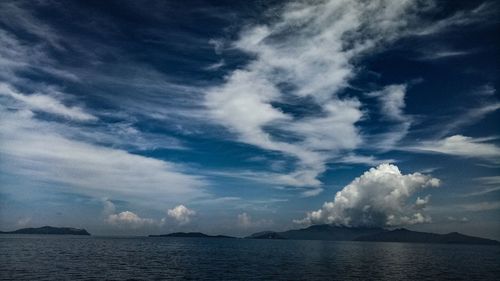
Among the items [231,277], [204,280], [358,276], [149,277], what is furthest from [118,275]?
[358,276]

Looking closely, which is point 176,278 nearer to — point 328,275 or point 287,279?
point 287,279

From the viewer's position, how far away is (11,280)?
3063 inches

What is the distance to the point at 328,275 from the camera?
10219cm

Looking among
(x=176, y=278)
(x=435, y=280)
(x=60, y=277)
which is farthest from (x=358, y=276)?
(x=60, y=277)

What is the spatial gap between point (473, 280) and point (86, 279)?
109 meters

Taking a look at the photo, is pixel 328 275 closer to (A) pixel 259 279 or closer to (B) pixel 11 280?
(A) pixel 259 279

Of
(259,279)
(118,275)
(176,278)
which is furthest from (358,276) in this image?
(118,275)

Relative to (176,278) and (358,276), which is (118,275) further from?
(358,276)

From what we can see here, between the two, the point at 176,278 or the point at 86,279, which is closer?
the point at 86,279

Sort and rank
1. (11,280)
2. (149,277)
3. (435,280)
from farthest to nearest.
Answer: (435,280), (149,277), (11,280)

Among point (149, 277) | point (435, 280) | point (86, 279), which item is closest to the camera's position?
point (86, 279)

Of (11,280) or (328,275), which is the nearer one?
(11,280)

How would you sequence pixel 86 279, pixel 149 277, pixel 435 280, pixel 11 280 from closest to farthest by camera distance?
1. pixel 11 280
2. pixel 86 279
3. pixel 149 277
4. pixel 435 280

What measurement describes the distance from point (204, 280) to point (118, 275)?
23.2 meters
